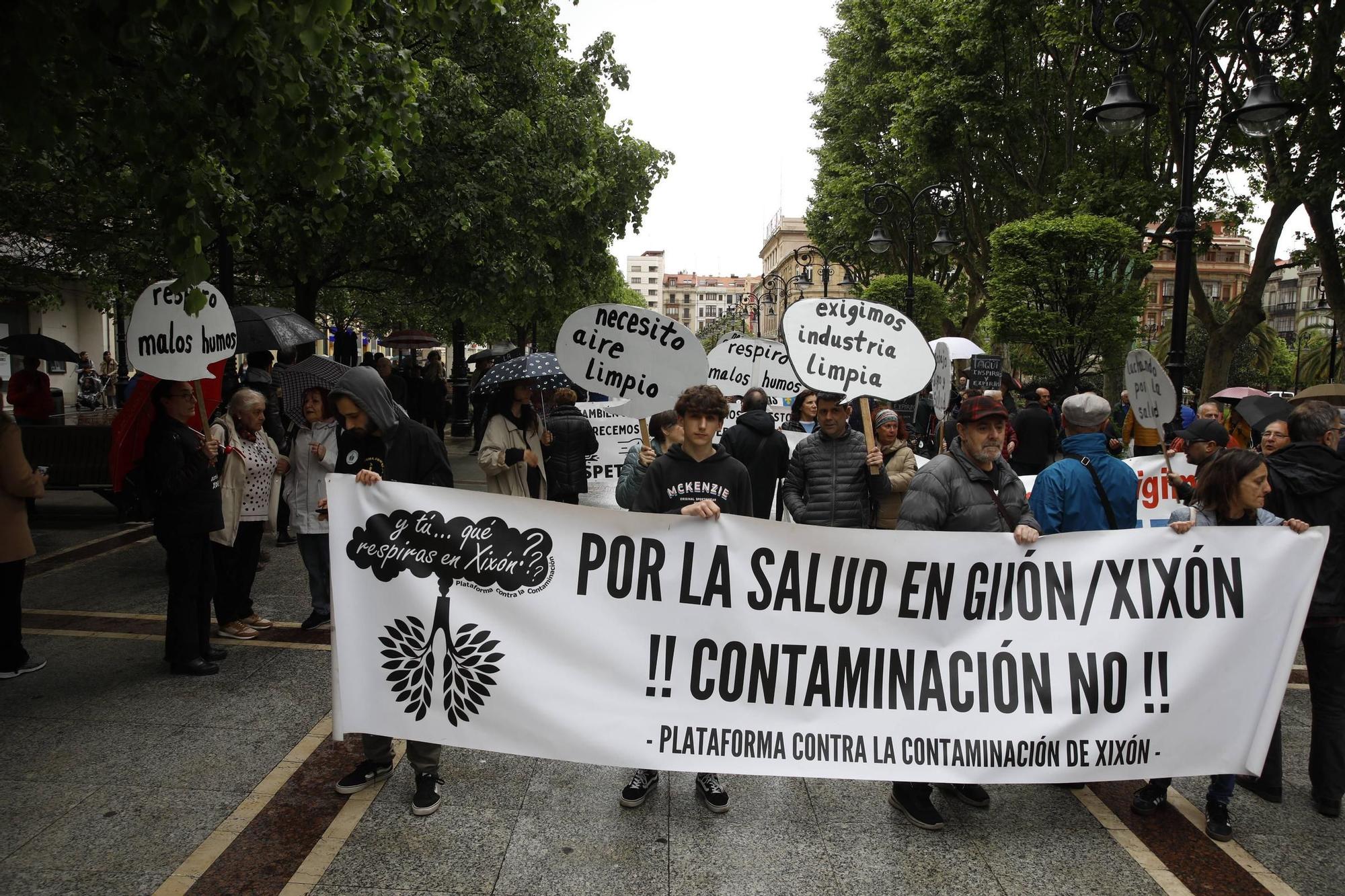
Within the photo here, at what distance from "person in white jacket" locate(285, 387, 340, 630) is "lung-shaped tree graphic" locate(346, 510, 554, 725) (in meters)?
2.75

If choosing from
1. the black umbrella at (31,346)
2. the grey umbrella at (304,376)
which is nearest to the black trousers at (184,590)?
the grey umbrella at (304,376)

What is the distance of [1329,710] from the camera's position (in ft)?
14.0

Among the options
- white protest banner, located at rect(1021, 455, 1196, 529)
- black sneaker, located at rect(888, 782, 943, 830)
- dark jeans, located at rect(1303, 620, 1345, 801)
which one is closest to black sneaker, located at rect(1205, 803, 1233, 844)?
dark jeans, located at rect(1303, 620, 1345, 801)

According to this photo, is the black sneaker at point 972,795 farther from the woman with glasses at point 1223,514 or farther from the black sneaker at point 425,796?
the black sneaker at point 425,796

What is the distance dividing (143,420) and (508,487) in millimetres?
2331

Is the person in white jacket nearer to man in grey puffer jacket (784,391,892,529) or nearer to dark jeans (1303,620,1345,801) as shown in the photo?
man in grey puffer jacket (784,391,892,529)

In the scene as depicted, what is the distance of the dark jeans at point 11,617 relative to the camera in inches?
214

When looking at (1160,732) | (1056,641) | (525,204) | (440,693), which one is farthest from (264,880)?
(525,204)

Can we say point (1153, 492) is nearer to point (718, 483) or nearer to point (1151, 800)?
point (1151, 800)

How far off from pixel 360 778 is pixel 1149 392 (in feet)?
20.2

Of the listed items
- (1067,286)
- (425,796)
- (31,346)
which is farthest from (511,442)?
(1067,286)

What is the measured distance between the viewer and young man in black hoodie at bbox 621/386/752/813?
409 cm

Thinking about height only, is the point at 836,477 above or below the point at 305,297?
below

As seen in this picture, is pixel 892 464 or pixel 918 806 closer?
pixel 918 806
